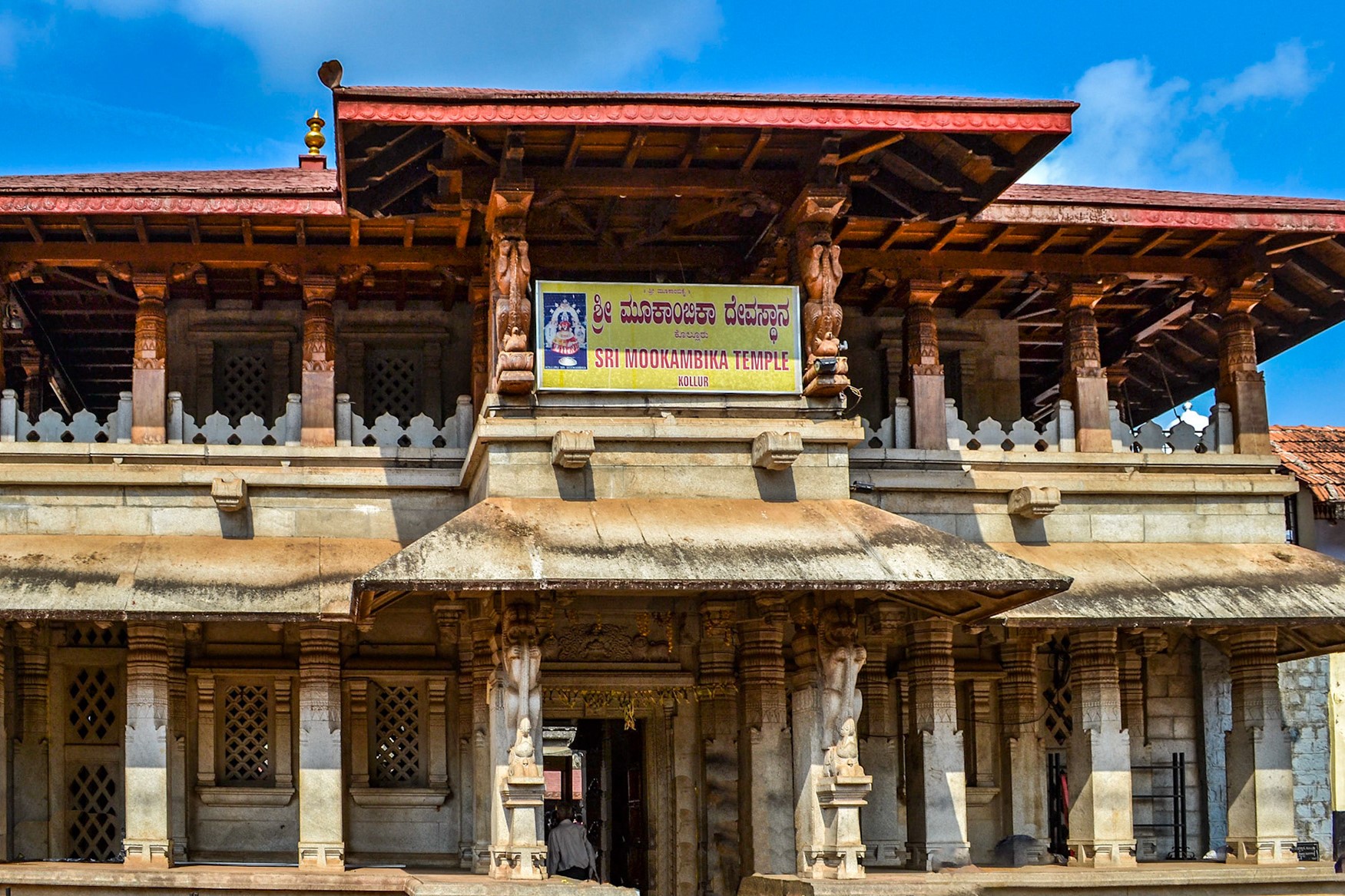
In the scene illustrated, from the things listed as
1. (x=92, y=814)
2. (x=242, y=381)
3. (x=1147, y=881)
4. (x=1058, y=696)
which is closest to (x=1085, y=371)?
(x=1058, y=696)

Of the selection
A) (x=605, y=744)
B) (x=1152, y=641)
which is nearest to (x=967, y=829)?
(x=1152, y=641)

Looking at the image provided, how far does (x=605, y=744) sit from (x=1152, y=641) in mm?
6654

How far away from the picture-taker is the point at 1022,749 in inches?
826

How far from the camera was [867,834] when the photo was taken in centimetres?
2006

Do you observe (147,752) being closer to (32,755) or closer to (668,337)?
(32,755)

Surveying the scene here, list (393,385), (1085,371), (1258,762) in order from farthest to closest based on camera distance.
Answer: (393,385) < (1085,371) < (1258,762)

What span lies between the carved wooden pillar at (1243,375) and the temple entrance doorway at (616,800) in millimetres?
7832

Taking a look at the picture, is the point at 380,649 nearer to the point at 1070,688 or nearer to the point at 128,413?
the point at 128,413

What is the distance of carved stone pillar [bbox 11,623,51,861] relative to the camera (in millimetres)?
19266

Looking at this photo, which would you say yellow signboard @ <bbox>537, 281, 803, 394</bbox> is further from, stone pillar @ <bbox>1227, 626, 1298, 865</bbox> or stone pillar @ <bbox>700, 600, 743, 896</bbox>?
stone pillar @ <bbox>1227, 626, 1298, 865</bbox>

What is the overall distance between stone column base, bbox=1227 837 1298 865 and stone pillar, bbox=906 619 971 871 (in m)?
3.19

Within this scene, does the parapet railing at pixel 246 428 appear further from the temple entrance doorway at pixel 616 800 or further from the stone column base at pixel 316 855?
the stone column base at pixel 316 855

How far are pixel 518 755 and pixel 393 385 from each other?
6561 millimetres

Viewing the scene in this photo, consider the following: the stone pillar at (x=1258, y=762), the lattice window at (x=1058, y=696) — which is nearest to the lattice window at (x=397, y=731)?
the lattice window at (x=1058, y=696)
